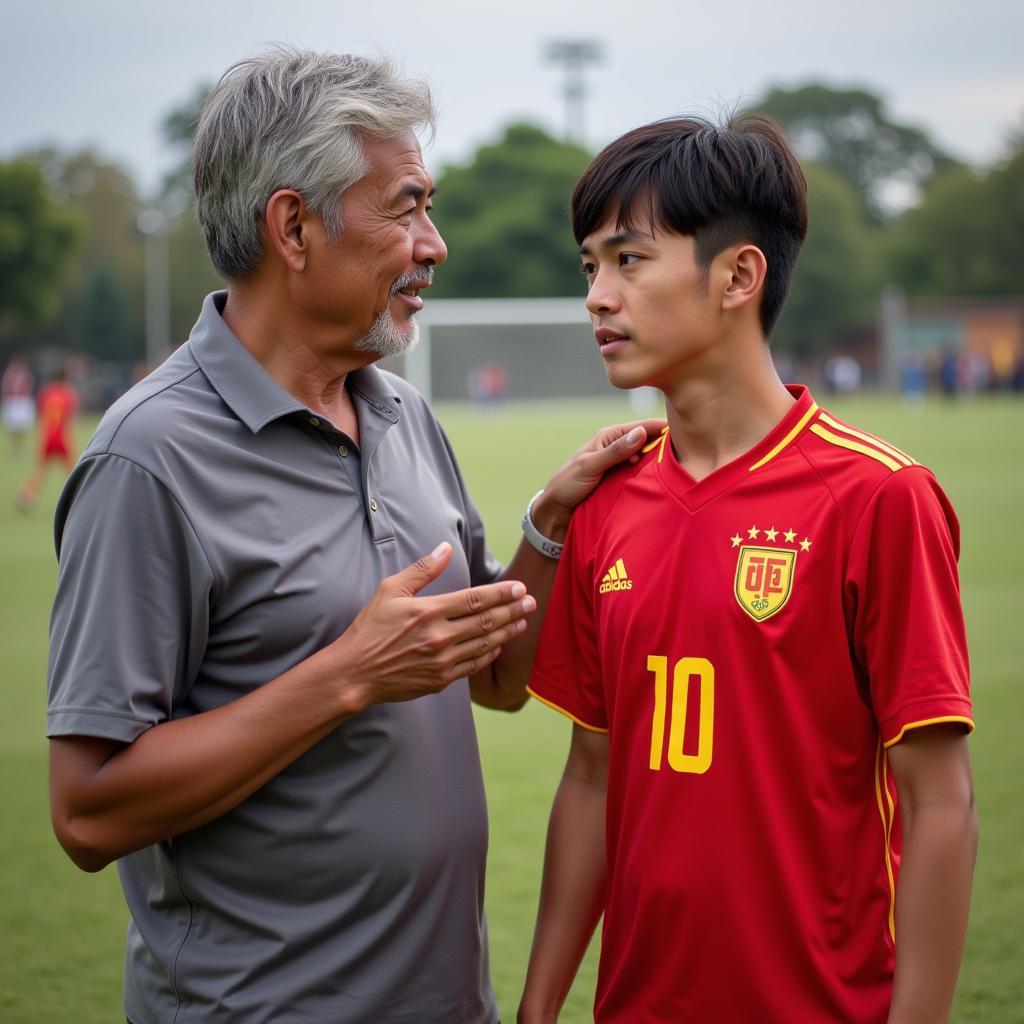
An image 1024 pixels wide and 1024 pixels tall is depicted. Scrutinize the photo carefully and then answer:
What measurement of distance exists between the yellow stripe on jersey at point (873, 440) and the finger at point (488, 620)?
0.61 meters

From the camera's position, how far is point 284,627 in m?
2.26

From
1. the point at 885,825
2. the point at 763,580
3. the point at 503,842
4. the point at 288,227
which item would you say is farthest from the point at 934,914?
the point at 503,842

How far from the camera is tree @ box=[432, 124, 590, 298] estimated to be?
61.7m

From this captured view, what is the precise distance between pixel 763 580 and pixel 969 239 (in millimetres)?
71205

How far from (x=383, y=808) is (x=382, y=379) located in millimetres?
A: 942

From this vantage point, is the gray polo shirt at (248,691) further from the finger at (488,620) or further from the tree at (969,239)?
the tree at (969,239)

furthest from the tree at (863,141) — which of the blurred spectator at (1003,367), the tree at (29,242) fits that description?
the tree at (29,242)

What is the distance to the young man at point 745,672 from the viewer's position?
199 centimetres

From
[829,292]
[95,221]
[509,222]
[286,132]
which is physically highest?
[95,221]

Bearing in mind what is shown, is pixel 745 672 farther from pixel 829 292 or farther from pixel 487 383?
pixel 829 292

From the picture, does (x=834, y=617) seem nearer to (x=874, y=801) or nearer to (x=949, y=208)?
(x=874, y=801)

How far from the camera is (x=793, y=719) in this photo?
6.78 feet

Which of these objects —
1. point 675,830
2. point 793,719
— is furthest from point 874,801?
point 675,830

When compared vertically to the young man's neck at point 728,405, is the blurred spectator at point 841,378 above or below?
below
